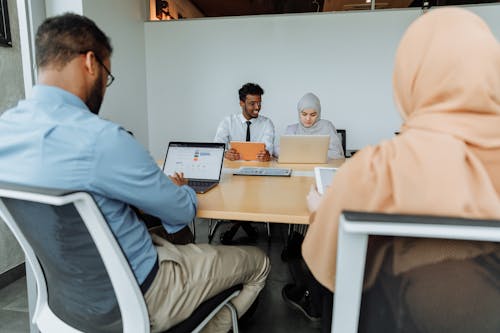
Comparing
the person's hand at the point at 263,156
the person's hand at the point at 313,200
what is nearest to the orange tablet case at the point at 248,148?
the person's hand at the point at 263,156

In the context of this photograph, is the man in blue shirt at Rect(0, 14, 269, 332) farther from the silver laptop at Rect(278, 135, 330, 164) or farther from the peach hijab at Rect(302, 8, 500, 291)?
the silver laptop at Rect(278, 135, 330, 164)

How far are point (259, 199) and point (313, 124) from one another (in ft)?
6.18

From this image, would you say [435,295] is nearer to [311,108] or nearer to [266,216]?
[266,216]

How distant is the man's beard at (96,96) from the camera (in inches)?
39.3

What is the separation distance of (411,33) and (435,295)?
0.57m

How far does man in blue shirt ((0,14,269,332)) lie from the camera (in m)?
0.81

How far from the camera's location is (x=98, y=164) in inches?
31.7

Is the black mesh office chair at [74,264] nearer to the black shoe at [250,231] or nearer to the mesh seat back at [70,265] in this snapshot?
the mesh seat back at [70,265]

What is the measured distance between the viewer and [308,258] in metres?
0.78

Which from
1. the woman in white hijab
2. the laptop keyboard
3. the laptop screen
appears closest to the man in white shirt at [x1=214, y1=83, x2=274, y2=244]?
the woman in white hijab

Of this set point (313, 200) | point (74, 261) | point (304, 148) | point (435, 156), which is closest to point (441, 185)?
point (435, 156)

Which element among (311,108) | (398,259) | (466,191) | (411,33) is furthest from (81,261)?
(311,108)

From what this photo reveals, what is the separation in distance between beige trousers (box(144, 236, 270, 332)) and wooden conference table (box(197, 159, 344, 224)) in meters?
0.15

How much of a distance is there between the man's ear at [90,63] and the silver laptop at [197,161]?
0.69m
